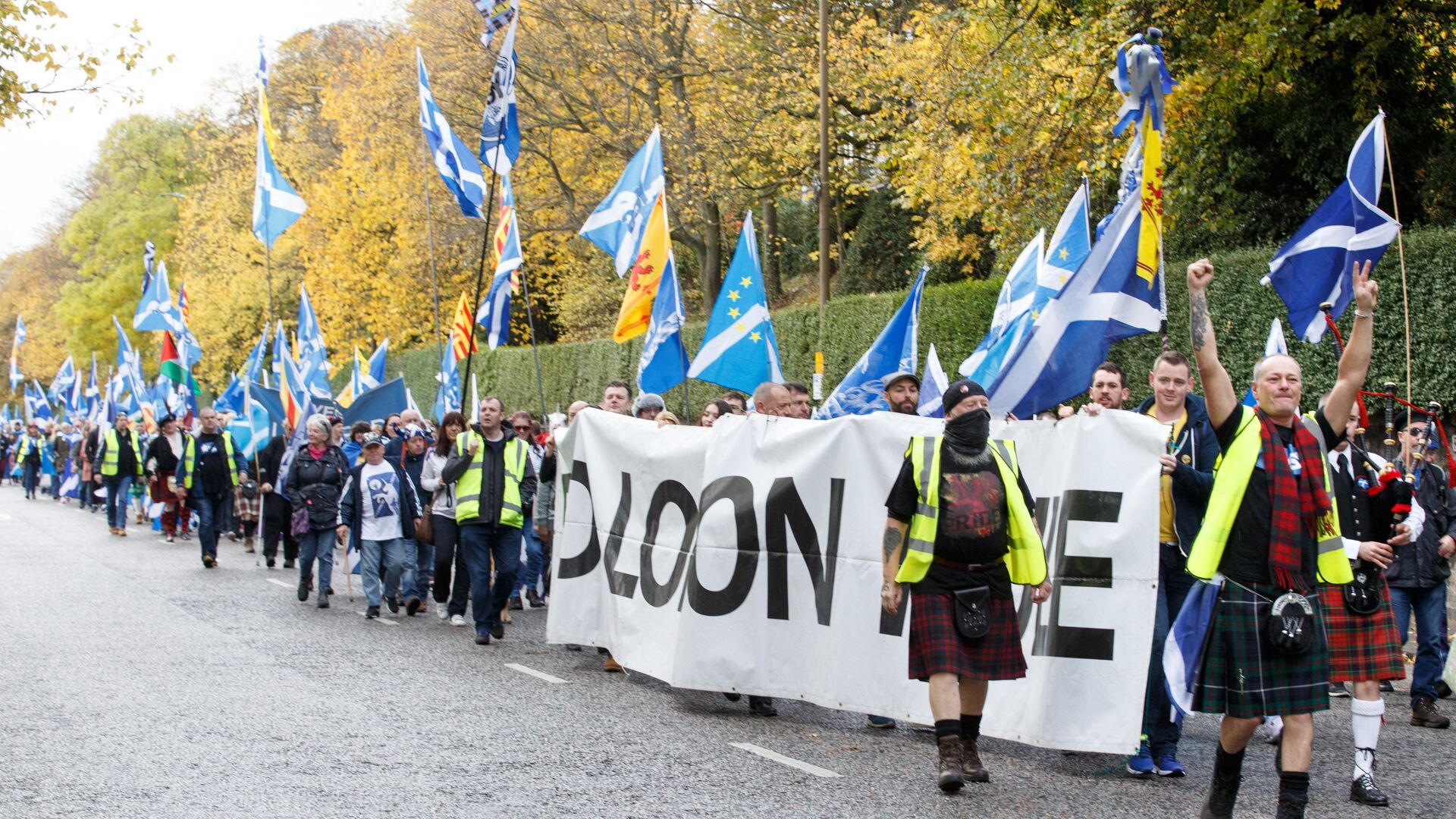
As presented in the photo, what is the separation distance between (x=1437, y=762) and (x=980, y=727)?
2228 millimetres

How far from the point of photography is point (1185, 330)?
1689 centimetres

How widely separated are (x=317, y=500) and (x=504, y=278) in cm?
382

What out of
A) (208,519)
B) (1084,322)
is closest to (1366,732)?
(1084,322)

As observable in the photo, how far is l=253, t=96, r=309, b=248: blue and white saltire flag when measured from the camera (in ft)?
69.8

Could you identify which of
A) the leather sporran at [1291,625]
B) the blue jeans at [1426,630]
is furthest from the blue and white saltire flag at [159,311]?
the leather sporran at [1291,625]

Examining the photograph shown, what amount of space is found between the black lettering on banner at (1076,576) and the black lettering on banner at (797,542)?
4.23ft

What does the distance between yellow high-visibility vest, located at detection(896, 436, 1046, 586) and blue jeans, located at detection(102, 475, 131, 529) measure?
65.6 feet

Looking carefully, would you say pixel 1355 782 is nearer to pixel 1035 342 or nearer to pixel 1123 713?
pixel 1123 713

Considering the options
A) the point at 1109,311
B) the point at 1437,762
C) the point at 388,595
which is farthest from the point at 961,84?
the point at 1437,762

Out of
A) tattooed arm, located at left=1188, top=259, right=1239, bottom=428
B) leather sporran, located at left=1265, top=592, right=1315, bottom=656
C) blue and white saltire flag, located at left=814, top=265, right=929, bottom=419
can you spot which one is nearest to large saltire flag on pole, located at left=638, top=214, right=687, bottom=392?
blue and white saltire flag, located at left=814, top=265, right=929, bottom=419

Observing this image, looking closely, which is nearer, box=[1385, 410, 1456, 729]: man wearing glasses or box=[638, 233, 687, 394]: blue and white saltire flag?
box=[1385, 410, 1456, 729]: man wearing glasses

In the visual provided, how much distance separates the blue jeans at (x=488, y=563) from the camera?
11.2 metres

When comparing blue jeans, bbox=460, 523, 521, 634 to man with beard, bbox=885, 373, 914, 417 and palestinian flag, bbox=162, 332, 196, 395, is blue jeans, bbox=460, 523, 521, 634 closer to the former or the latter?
man with beard, bbox=885, 373, 914, 417

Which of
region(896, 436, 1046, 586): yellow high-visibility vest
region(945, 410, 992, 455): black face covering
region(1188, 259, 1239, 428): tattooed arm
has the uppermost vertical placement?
region(1188, 259, 1239, 428): tattooed arm
